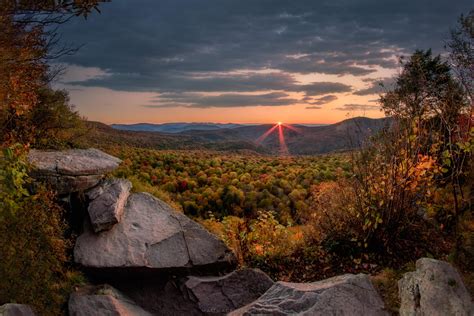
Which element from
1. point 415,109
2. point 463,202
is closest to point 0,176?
point 415,109

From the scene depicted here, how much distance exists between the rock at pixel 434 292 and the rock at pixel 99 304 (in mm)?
4541

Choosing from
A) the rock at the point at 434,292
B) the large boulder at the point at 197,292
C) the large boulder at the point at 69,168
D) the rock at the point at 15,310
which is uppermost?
the large boulder at the point at 69,168

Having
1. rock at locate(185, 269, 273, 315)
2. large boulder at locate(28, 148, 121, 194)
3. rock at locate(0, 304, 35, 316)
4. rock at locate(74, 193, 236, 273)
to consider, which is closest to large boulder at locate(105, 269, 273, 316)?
rock at locate(185, 269, 273, 315)

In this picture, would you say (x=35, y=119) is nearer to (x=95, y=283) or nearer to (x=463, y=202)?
(x=95, y=283)

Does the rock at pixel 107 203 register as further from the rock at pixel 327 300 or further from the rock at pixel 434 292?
the rock at pixel 434 292

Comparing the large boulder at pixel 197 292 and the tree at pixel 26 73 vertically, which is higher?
the tree at pixel 26 73

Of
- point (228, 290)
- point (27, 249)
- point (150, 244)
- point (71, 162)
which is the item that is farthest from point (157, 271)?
point (71, 162)

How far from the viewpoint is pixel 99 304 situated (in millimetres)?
7129

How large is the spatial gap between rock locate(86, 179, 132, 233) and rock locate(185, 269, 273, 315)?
199cm

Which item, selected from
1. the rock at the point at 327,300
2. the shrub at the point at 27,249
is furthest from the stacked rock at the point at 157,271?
the shrub at the point at 27,249

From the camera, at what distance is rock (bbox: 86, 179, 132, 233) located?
27.1 ft

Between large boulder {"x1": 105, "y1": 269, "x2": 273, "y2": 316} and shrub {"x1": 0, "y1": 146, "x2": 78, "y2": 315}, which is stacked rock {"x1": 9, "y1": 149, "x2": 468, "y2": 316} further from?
shrub {"x1": 0, "y1": 146, "x2": 78, "y2": 315}

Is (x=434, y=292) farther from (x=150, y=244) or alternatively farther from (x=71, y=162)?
(x=71, y=162)

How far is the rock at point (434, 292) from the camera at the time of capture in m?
5.01
